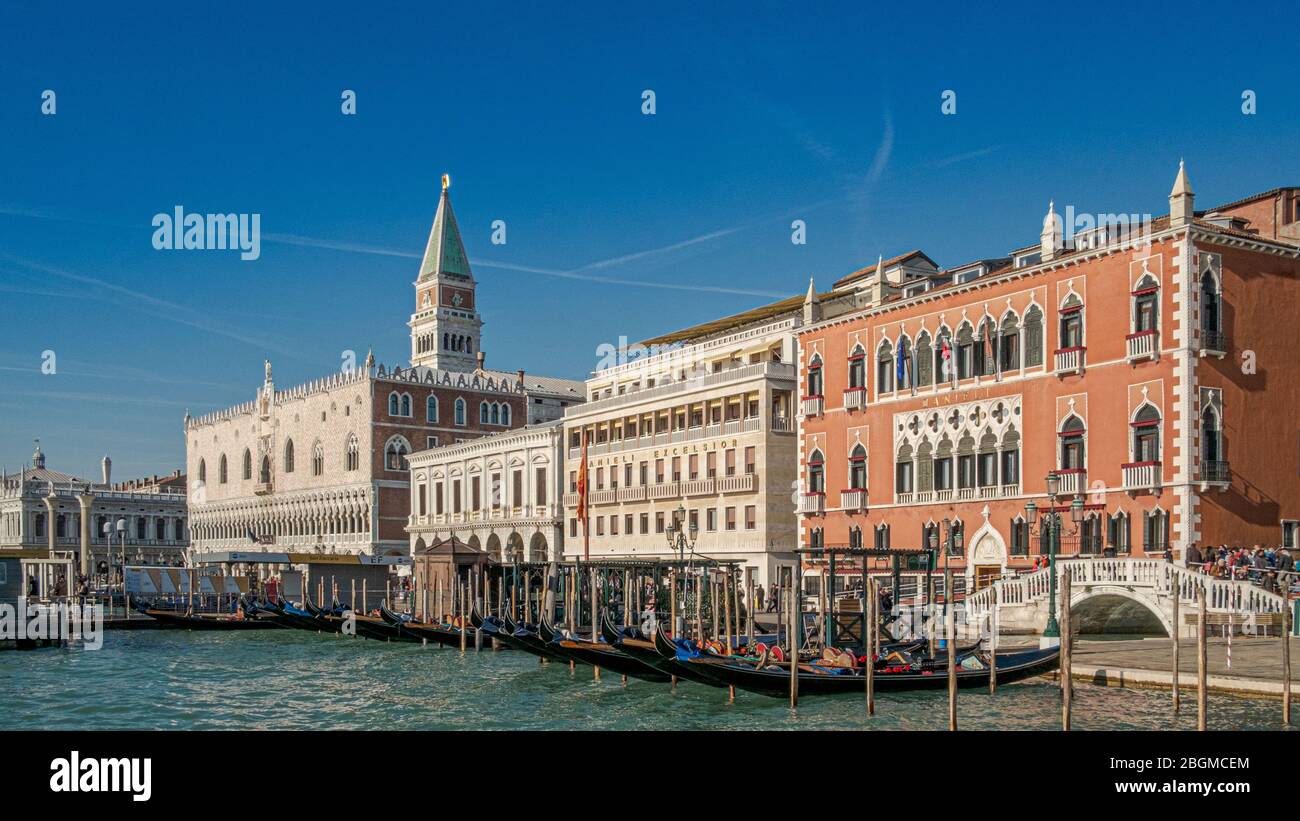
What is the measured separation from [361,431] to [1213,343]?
158ft

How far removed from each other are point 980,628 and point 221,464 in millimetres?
65916

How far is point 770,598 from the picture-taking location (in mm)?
39969

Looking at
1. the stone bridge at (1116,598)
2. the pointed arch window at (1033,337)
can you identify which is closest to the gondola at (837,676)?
the stone bridge at (1116,598)

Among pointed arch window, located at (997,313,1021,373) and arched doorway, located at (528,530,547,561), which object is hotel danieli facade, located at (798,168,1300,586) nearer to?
pointed arch window, located at (997,313,1021,373)

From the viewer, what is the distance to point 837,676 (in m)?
20.9

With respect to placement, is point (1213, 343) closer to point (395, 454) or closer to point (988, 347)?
point (988, 347)

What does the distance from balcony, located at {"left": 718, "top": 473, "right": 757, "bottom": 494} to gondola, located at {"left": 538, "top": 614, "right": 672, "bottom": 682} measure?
16.7 meters

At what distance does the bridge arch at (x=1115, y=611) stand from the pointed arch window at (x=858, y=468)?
382 inches

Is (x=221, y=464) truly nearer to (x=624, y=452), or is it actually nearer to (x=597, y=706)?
(x=624, y=452)

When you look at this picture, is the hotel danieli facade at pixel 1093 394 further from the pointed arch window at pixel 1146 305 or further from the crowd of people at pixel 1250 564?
the crowd of people at pixel 1250 564

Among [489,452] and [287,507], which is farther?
[287,507]

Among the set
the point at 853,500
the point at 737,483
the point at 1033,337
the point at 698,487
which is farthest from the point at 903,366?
the point at 698,487
